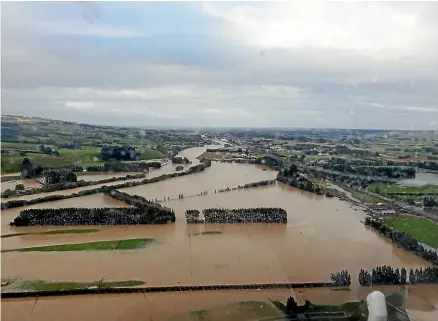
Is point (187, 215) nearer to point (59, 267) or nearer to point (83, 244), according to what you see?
point (83, 244)

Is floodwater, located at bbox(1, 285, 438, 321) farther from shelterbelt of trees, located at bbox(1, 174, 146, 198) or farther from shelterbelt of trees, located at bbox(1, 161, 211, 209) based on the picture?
shelterbelt of trees, located at bbox(1, 174, 146, 198)

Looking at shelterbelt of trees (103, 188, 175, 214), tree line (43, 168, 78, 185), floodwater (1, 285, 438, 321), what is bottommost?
floodwater (1, 285, 438, 321)

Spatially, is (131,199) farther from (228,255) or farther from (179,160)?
(179,160)

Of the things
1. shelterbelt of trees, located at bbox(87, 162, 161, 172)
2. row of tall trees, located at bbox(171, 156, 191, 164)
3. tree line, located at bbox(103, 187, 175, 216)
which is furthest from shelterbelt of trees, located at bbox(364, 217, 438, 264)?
row of tall trees, located at bbox(171, 156, 191, 164)

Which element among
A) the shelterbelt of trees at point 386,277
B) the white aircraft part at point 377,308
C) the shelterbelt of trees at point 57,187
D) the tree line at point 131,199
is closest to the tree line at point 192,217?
the tree line at point 131,199

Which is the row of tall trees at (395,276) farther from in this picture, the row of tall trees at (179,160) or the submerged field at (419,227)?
the row of tall trees at (179,160)

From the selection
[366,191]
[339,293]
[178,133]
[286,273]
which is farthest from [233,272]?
[178,133]
